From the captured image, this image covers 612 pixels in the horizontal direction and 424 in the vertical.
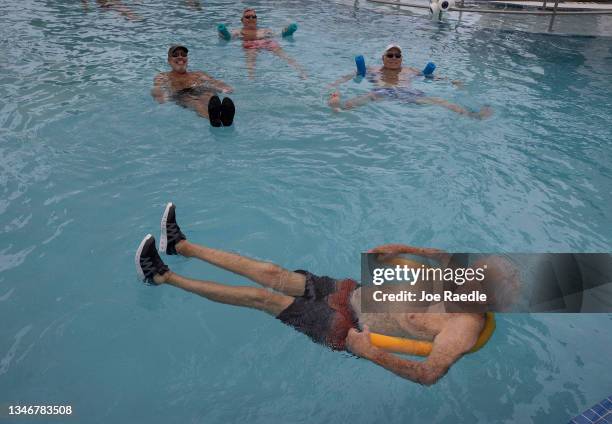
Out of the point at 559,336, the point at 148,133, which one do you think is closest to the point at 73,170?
the point at 148,133

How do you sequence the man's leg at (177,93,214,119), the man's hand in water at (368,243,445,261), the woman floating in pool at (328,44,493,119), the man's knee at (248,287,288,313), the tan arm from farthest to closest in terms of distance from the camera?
the tan arm, the woman floating in pool at (328,44,493,119), the man's leg at (177,93,214,119), the man's knee at (248,287,288,313), the man's hand in water at (368,243,445,261)

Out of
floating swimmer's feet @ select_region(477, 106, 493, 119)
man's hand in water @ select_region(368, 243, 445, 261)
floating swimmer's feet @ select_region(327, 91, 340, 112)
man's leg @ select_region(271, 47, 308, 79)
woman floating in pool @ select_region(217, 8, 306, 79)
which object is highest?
woman floating in pool @ select_region(217, 8, 306, 79)

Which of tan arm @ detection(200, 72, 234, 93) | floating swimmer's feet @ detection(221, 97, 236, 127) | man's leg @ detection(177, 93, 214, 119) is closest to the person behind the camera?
floating swimmer's feet @ detection(221, 97, 236, 127)

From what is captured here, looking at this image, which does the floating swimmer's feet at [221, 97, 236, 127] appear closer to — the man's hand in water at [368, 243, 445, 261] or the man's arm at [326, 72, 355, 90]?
the man's arm at [326, 72, 355, 90]

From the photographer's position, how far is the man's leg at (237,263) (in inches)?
131

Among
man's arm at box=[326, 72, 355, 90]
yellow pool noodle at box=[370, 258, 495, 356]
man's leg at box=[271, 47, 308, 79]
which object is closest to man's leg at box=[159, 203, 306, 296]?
yellow pool noodle at box=[370, 258, 495, 356]

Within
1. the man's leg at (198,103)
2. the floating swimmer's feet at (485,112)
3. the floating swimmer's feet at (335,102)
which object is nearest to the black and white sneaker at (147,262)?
the man's leg at (198,103)

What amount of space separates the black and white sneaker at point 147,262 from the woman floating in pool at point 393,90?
4261mm

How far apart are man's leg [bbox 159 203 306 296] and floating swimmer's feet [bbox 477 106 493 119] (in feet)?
16.0

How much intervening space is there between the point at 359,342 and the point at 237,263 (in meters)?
1.24

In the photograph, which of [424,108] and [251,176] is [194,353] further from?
[424,108]

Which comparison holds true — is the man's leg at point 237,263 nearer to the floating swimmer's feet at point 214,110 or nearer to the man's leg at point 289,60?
the floating swimmer's feet at point 214,110

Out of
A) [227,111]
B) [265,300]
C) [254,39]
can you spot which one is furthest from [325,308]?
[254,39]

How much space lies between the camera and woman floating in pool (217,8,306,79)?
361 inches
